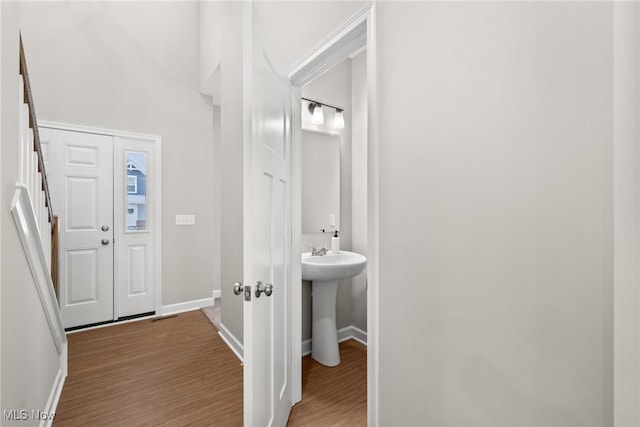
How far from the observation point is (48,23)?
287cm

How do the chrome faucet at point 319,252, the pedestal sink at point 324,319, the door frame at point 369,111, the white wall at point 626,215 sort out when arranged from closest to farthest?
the white wall at point 626,215 → the door frame at point 369,111 → the pedestal sink at point 324,319 → the chrome faucet at point 319,252

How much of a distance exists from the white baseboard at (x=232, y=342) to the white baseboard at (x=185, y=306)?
0.92 m

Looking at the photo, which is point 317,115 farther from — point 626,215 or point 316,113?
point 626,215

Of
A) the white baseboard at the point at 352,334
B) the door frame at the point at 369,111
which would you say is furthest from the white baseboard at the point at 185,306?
the door frame at the point at 369,111

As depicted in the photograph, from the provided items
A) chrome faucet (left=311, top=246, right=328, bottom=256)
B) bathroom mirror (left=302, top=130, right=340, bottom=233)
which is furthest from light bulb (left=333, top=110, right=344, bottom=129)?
chrome faucet (left=311, top=246, right=328, bottom=256)

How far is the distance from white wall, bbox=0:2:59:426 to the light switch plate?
6.97 feet

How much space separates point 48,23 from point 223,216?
2.53 m

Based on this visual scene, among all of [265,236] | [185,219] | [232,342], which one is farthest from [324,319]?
[185,219]

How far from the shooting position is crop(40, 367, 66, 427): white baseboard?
61.4 inches

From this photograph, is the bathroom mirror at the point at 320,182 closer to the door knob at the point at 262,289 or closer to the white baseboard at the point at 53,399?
the door knob at the point at 262,289

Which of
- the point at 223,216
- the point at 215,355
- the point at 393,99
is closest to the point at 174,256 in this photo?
the point at 223,216

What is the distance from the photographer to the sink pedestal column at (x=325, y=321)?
2.23 metres

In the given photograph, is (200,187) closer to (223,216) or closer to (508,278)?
(223,216)

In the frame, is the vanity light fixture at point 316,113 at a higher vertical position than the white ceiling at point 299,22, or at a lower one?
lower
